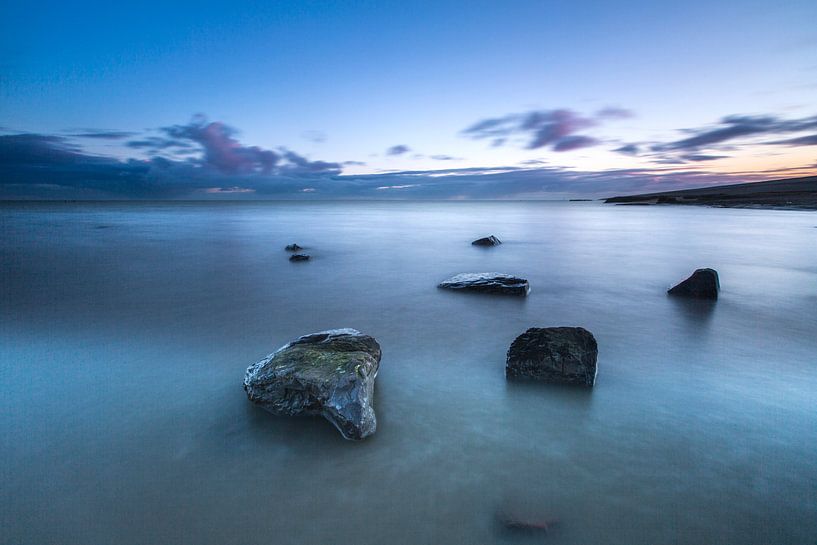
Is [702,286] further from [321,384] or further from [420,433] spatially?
[321,384]

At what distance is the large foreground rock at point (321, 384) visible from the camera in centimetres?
310

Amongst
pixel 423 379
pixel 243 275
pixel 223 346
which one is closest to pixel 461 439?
pixel 423 379

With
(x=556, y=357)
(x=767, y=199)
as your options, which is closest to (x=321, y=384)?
(x=556, y=357)

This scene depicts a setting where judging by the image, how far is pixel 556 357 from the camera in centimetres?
392

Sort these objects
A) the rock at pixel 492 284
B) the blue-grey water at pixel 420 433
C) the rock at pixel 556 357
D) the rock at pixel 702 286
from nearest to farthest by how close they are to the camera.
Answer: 1. the blue-grey water at pixel 420 433
2. the rock at pixel 556 357
3. the rock at pixel 702 286
4. the rock at pixel 492 284

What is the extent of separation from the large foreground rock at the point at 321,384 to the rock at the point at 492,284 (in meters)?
4.19

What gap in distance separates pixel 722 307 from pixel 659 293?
1255 mm

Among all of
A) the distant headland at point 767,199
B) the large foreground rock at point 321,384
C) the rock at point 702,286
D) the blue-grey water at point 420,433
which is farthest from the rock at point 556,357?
the distant headland at point 767,199

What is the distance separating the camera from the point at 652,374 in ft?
13.8

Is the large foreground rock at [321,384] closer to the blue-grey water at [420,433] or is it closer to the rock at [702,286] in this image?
the blue-grey water at [420,433]

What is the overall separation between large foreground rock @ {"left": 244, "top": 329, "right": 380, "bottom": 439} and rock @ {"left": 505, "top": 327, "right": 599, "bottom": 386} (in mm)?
1453

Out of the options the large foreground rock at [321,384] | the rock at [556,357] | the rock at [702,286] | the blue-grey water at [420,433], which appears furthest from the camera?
the rock at [702,286]

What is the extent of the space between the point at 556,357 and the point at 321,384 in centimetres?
225

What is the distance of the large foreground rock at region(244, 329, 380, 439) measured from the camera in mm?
3096
